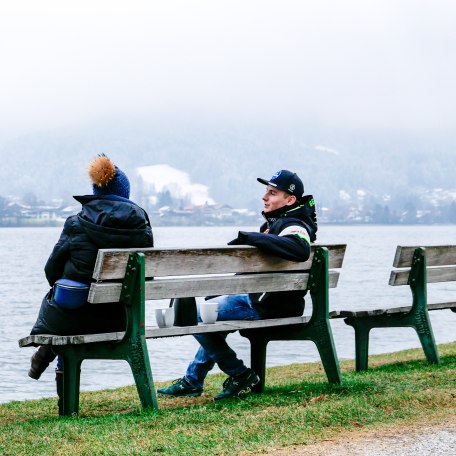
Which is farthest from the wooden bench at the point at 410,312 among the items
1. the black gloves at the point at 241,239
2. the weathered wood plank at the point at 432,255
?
the black gloves at the point at 241,239

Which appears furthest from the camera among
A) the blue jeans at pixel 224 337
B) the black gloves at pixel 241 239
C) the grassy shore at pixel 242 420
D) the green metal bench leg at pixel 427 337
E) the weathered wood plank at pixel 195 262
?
the green metal bench leg at pixel 427 337

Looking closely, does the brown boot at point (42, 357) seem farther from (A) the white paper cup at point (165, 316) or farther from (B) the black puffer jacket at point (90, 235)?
(A) the white paper cup at point (165, 316)

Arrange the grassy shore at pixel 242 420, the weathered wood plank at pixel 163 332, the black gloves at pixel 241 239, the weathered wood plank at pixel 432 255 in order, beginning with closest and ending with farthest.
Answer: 1. the grassy shore at pixel 242 420
2. the weathered wood plank at pixel 163 332
3. the black gloves at pixel 241 239
4. the weathered wood plank at pixel 432 255

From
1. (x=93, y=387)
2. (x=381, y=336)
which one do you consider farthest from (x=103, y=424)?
(x=381, y=336)

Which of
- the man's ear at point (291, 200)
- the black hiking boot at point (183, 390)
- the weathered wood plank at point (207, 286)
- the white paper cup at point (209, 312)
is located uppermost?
the man's ear at point (291, 200)

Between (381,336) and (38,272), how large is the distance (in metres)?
44.6

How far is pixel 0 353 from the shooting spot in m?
20.5

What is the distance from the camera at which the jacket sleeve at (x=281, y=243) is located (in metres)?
7.48

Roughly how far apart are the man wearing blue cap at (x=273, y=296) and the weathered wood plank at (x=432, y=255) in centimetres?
209

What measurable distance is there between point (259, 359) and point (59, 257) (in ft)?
6.18

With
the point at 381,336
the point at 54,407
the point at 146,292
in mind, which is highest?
the point at 146,292

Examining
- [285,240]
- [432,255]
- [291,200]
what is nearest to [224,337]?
[285,240]

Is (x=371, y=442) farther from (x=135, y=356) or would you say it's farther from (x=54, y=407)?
(x=54, y=407)

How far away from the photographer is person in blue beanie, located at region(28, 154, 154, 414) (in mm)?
7145
